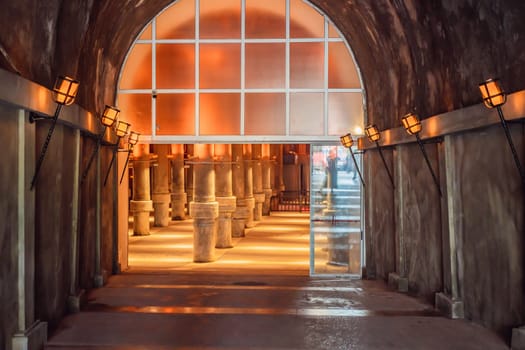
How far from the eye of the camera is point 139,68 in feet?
37.9

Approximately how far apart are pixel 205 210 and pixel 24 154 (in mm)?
10059

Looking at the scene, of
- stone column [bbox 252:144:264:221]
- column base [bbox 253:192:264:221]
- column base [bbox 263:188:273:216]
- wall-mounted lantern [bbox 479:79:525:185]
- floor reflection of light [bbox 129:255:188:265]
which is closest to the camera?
wall-mounted lantern [bbox 479:79:525:185]

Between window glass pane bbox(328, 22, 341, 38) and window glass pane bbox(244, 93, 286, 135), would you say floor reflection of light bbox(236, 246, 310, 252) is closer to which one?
window glass pane bbox(244, 93, 286, 135)

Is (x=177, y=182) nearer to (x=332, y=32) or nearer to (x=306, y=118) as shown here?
(x=306, y=118)

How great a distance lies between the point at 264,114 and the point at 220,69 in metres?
1.29

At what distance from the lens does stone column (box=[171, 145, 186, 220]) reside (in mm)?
25047

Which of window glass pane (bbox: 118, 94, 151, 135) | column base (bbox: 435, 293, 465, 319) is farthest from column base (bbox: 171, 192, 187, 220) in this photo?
column base (bbox: 435, 293, 465, 319)

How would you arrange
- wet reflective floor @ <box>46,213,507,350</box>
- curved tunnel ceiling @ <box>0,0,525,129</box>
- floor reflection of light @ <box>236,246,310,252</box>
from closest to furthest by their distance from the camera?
curved tunnel ceiling @ <box>0,0,525,129</box>, wet reflective floor @ <box>46,213,507,350</box>, floor reflection of light @ <box>236,246,310,252</box>

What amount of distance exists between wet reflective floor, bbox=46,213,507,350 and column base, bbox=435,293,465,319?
121 millimetres

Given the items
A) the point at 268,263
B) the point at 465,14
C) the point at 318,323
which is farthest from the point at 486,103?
the point at 268,263

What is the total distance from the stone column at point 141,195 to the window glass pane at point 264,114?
1050 cm

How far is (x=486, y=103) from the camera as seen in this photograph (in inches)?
216

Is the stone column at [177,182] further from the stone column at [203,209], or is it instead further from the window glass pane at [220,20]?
the window glass pane at [220,20]

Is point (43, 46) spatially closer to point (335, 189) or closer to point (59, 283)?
point (59, 283)
